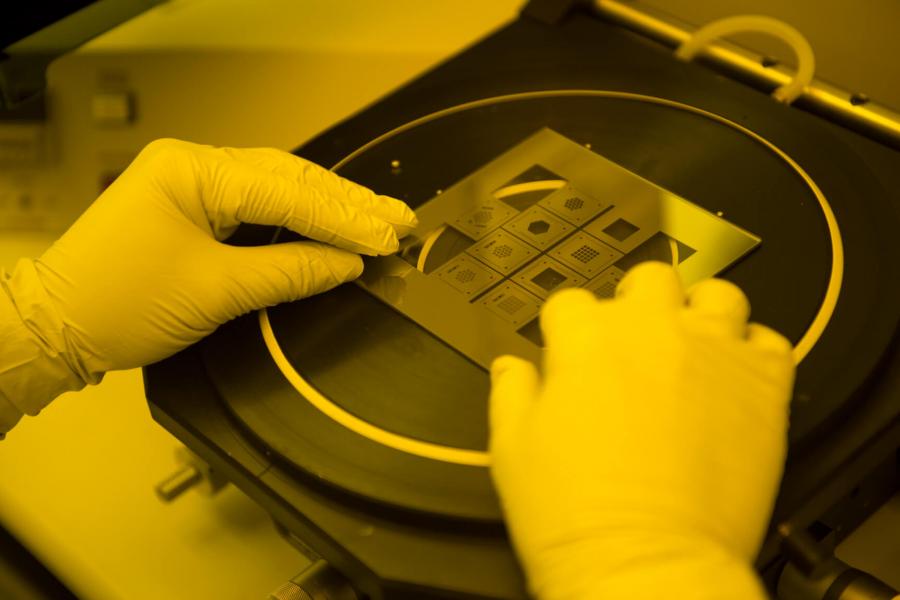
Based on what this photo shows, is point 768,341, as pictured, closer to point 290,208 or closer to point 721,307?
point 721,307

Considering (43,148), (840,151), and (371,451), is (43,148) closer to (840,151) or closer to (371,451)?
(371,451)

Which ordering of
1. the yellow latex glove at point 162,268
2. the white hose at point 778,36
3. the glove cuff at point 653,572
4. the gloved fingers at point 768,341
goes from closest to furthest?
1. the glove cuff at point 653,572
2. the gloved fingers at point 768,341
3. the yellow latex glove at point 162,268
4. the white hose at point 778,36

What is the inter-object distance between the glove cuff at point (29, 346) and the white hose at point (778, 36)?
0.62 metres

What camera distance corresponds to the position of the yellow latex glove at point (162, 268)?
33.1 inches

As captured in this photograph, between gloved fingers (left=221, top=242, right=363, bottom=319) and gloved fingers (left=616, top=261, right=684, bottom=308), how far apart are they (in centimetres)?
24

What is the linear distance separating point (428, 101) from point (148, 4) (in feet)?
1.10

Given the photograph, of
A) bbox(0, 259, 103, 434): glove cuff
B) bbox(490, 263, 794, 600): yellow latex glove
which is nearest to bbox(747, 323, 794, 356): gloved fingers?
bbox(490, 263, 794, 600): yellow latex glove

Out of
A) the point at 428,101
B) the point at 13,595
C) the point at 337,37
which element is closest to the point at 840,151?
the point at 428,101

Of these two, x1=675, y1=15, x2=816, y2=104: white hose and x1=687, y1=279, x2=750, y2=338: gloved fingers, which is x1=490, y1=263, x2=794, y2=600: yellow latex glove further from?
x1=675, y1=15, x2=816, y2=104: white hose

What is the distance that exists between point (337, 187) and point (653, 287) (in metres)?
0.29

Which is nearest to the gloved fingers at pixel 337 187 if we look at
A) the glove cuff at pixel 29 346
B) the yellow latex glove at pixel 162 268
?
the yellow latex glove at pixel 162 268

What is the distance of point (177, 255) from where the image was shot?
2.78 ft

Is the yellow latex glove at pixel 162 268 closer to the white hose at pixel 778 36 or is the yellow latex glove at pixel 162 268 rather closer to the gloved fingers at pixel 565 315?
the gloved fingers at pixel 565 315

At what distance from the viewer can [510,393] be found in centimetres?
72
